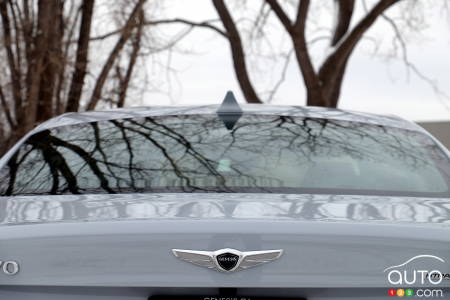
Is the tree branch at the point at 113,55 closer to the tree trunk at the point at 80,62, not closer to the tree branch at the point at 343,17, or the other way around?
the tree trunk at the point at 80,62

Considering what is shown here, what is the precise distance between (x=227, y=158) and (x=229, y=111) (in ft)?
2.05

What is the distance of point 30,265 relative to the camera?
9.11 ft

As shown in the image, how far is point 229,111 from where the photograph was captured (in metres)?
4.32

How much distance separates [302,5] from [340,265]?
18.1 meters

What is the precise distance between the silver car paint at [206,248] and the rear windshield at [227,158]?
525mm

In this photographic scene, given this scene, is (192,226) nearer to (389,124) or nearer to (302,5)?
(389,124)

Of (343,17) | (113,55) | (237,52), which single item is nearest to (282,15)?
(237,52)

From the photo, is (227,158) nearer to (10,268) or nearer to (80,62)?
(10,268)

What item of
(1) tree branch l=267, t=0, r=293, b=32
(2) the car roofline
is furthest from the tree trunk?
(2) the car roofline

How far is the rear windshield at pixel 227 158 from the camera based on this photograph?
3490 mm

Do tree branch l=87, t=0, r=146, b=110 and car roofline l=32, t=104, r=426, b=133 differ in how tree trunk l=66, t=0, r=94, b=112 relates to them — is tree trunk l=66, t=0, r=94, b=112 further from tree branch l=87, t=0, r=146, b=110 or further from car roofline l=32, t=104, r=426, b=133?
car roofline l=32, t=104, r=426, b=133

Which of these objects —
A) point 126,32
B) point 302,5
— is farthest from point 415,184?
point 302,5

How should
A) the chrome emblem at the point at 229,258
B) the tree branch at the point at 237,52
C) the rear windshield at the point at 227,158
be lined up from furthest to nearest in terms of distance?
the tree branch at the point at 237,52, the rear windshield at the point at 227,158, the chrome emblem at the point at 229,258

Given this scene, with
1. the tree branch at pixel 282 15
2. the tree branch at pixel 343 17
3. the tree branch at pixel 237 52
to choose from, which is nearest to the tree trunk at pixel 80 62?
the tree branch at pixel 237 52
